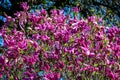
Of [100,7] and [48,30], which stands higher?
[48,30]

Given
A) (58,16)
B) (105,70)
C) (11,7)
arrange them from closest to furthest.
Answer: (105,70) → (58,16) → (11,7)

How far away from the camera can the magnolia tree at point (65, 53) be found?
23.1 feet

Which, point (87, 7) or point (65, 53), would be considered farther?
point (87, 7)

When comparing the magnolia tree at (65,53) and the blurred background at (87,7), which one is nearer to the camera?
the magnolia tree at (65,53)

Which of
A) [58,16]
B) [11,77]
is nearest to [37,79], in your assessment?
[11,77]

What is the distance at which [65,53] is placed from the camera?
7.22 meters

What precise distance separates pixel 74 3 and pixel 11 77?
7.08m

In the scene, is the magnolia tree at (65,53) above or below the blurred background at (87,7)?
above

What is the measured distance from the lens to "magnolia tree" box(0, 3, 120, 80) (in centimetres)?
703

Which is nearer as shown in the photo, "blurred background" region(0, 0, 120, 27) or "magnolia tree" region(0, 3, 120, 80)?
"magnolia tree" region(0, 3, 120, 80)

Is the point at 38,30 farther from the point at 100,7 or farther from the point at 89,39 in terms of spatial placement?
the point at 100,7

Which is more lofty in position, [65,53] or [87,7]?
[65,53]

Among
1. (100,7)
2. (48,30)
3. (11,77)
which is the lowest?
(100,7)

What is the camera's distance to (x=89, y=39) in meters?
7.59
